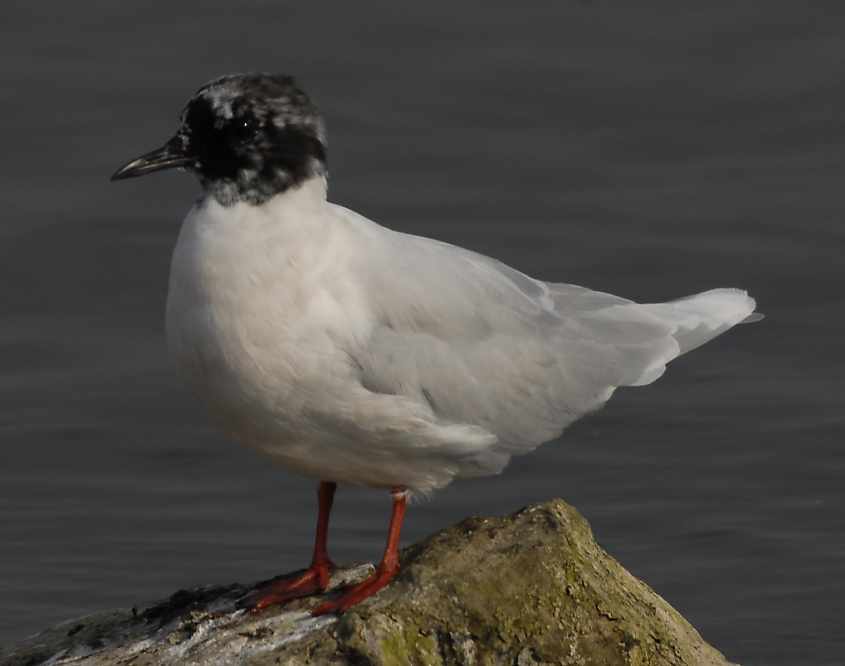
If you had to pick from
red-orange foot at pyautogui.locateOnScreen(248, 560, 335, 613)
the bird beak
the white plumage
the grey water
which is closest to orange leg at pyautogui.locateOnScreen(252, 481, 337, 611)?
red-orange foot at pyautogui.locateOnScreen(248, 560, 335, 613)

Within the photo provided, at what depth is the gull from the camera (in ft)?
22.7

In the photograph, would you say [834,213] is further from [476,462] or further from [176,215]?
[476,462]

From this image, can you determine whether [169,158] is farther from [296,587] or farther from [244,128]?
[296,587]

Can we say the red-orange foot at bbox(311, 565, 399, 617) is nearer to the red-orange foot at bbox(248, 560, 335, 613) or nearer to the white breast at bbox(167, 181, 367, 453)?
the red-orange foot at bbox(248, 560, 335, 613)

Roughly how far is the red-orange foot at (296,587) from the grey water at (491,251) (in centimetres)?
267

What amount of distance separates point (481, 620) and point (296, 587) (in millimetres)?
940

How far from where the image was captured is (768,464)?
1134 cm

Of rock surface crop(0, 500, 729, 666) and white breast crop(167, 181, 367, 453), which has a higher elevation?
white breast crop(167, 181, 367, 453)

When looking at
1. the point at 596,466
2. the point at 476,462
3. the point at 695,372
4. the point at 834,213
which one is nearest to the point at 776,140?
the point at 834,213

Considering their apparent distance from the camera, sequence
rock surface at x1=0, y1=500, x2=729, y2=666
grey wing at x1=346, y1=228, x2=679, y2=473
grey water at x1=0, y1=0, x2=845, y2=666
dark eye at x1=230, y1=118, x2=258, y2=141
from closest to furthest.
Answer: rock surface at x1=0, y1=500, x2=729, y2=666 → dark eye at x1=230, y1=118, x2=258, y2=141 → grey wing at x1=346, y1=228, x2=679, y2=473 → grey water at x1=0, y1=0, x2=845, y2=666

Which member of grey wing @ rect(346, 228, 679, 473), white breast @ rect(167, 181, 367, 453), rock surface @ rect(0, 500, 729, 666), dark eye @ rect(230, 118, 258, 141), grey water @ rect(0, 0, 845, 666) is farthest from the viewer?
grey water @ rect(0, 0, 845, 666)

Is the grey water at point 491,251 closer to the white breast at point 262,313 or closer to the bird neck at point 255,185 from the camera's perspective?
the white breast at point 262,313

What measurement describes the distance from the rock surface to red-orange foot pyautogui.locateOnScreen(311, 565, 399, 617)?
52 mm

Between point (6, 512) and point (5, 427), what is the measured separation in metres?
0.73
